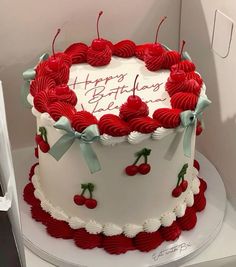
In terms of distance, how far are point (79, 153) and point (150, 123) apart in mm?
162

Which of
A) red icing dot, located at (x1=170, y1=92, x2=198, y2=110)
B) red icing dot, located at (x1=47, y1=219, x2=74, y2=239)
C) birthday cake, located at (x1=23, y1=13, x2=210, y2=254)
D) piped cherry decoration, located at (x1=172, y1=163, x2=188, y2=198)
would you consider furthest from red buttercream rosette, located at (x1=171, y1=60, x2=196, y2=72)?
red icing dot, located at (x1=47, y1=219, x2=74, y2=239)

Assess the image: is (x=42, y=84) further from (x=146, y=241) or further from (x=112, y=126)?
(x=146, y=241)

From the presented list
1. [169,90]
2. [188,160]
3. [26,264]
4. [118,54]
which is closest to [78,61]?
A: [118,54]

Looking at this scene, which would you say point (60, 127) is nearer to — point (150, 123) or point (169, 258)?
point (150, 123)

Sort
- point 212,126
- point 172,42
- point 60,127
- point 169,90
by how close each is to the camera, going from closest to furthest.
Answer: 1. point 60,127
2. point 169,90
3. point 212,126
4. point 172,42

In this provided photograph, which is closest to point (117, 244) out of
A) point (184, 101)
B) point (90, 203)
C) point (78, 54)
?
point (90, 203)

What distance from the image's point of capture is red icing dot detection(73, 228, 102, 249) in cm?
119

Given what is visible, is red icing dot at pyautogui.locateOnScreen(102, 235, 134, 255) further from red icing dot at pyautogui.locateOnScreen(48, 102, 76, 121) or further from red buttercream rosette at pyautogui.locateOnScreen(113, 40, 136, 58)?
red buttercream rosette at pyautogui.locateOnScreen(113, 40, 136, 58)

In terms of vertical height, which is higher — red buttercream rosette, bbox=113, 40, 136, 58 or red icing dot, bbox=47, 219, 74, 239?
red buttercream rosette, bbox=113, 40, 136, 58

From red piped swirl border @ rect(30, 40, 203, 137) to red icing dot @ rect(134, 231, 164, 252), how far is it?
27 centimetres

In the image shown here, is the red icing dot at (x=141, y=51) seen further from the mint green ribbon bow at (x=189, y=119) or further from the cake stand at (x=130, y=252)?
the cake stand at (x=130, y=252)

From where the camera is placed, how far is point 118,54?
1.31 metres

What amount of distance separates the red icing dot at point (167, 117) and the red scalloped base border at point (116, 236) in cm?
28

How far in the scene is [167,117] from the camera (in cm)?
107
